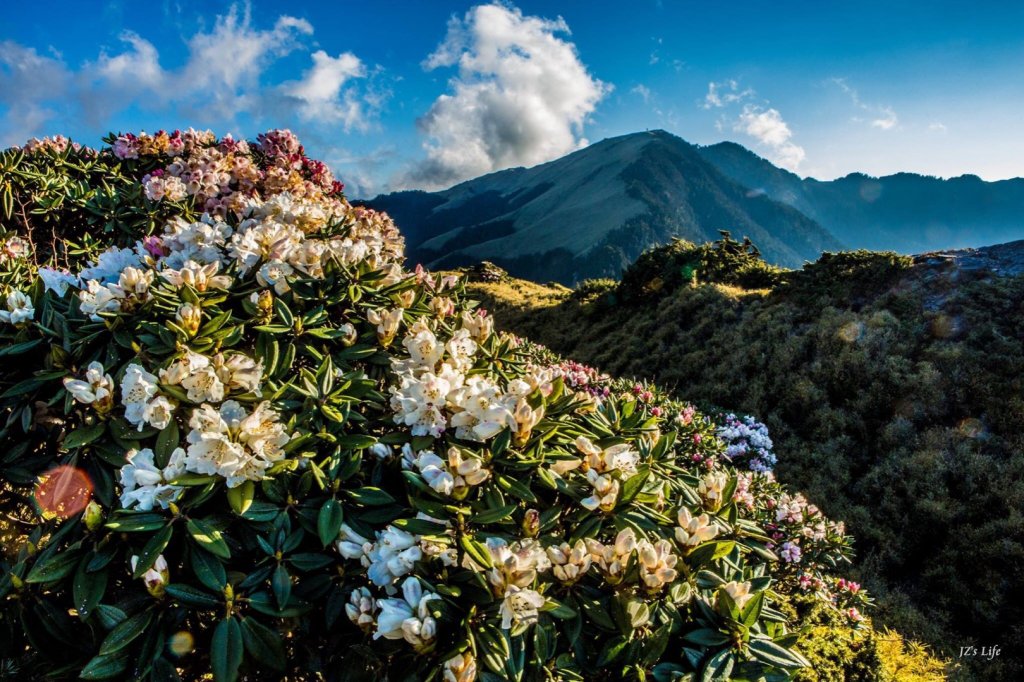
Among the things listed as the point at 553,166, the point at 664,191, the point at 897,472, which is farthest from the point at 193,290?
the point at 553,166

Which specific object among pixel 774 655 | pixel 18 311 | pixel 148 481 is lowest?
pixel 774 655

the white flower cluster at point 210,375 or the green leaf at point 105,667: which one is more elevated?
the white flower cluster at point 210,375

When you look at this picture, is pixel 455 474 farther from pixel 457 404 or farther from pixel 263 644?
pixel 263 644

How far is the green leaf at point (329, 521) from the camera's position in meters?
1.38

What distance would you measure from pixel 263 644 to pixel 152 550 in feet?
1.30

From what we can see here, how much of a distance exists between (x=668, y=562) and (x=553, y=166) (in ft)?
598

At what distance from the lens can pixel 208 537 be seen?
4.33 ft

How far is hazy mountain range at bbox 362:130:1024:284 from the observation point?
3895 inches

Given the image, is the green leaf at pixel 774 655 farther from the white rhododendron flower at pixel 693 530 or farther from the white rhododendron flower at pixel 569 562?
the white rhododendron flower at pixel 569 562

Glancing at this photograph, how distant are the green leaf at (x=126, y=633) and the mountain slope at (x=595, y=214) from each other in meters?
84.1

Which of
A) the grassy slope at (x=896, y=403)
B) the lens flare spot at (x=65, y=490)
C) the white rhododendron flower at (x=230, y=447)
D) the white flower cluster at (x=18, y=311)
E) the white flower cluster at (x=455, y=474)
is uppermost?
the white flower cluster at (x=18, y=311)

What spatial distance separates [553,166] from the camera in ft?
563

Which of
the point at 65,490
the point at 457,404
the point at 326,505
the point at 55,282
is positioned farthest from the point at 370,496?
the point at 55,282

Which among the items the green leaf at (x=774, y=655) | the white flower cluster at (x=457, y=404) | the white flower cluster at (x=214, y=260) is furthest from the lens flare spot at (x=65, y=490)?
the green leaf at (x=774, y=655)
